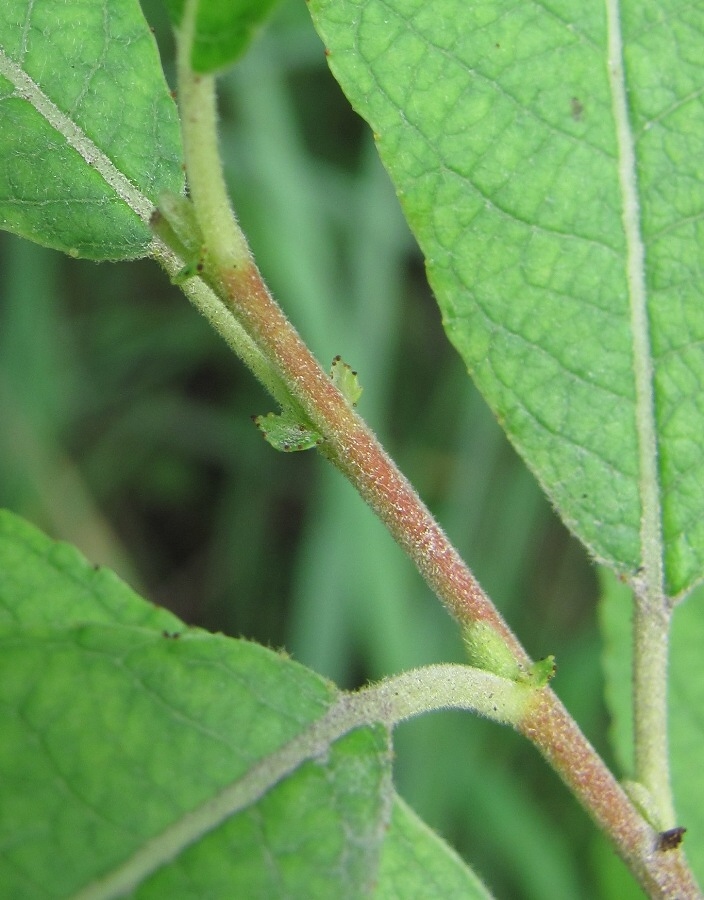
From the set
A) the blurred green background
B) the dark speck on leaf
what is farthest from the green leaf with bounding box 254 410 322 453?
the blurred green background

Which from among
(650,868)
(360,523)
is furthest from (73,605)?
(360,523)

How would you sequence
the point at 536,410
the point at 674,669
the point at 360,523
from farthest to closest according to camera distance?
1. the point at 360,523
2. the point at 674,669
3. the point at 536,410

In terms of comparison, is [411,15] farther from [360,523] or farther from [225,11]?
[360,523]

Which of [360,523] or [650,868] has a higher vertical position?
[360,523]

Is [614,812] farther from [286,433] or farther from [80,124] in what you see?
[80,124]

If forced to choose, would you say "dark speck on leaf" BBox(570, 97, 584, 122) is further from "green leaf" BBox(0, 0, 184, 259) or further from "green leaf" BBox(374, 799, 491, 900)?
"green leaf" BBox(374, 799, 491, 900)

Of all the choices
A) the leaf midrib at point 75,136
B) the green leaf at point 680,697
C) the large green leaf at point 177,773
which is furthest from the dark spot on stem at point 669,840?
the leaf midrib at point 75,136

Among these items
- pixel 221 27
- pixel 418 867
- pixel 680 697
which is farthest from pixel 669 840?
pixel 221 27

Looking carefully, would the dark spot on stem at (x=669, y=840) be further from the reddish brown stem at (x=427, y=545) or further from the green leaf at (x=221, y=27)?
the green leaf at (x=221, y=27)
